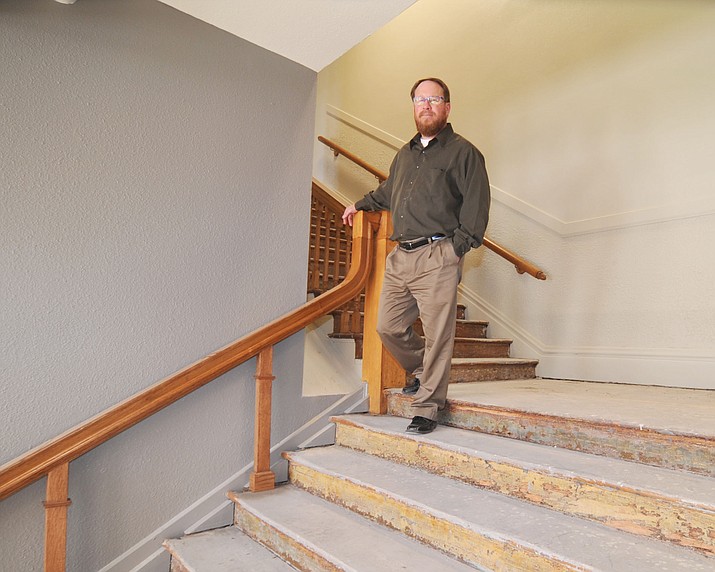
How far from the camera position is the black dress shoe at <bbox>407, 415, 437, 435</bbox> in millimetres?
1929

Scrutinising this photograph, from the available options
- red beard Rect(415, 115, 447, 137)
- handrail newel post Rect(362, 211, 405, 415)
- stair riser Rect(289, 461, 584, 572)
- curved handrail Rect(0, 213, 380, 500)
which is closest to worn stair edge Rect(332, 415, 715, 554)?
stair riser Rect(289, 461, 584, 572)

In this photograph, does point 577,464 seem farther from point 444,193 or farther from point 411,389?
point 444,193

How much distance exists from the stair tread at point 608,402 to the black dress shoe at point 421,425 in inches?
7.0

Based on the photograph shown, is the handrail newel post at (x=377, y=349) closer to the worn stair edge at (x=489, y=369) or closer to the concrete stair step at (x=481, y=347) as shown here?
the worn stair edge at (x=489, y=369)

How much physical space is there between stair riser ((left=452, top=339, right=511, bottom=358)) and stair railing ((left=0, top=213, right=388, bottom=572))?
828mm

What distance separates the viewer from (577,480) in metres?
1.36

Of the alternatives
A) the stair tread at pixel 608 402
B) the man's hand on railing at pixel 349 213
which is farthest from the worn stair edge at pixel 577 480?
the man's hand on railing at pixel 349 213

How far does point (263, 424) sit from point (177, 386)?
0.42 metres

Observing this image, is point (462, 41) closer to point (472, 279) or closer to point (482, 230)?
point (472, 279)

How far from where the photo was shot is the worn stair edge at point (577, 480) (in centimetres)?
118

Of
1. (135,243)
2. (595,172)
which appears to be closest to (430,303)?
(135,243)

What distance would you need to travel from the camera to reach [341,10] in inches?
73.5

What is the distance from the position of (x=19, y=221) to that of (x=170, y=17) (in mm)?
1003

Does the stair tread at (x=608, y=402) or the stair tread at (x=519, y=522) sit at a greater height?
the stair tread at (x=608, y=402)
